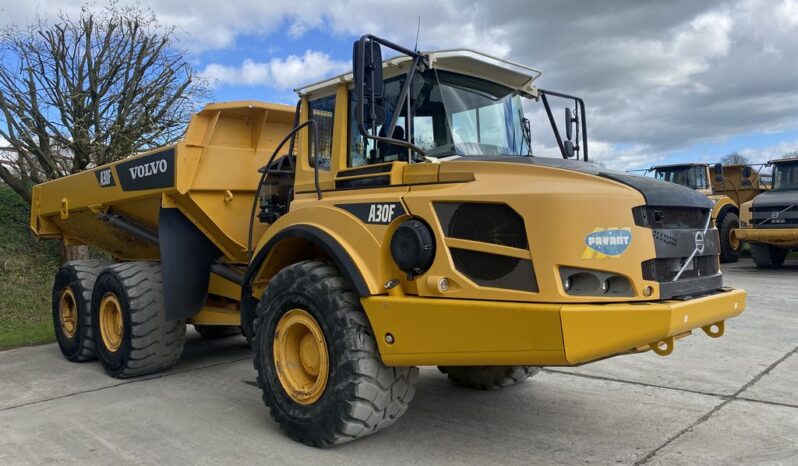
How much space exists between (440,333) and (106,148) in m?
10.1

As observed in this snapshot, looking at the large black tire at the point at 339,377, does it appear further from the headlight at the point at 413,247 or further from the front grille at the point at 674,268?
the front grille at the point at 674,268

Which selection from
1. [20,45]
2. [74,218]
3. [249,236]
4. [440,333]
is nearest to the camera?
[440,333]

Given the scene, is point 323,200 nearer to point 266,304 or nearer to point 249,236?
point 266,304

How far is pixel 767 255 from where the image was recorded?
15.2m

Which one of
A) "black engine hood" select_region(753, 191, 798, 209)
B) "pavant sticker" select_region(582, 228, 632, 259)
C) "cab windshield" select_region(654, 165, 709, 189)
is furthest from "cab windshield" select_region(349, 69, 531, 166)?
"cab windshield" select_region(654, 165, 709, 189)

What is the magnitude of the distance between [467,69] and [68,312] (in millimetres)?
5752

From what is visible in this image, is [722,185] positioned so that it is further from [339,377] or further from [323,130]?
[339,377]

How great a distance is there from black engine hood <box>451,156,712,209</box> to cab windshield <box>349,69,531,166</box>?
23 cm

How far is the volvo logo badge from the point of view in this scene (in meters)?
3.77

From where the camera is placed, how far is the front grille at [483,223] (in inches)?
133

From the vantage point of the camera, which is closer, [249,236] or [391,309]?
[391,309]

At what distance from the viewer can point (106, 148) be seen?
11.7 m

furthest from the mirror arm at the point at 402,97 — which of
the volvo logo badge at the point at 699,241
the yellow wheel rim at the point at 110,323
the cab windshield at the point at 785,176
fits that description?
the cab windshield at the point at 785,176

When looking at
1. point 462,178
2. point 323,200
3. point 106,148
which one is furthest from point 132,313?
point 106,148
